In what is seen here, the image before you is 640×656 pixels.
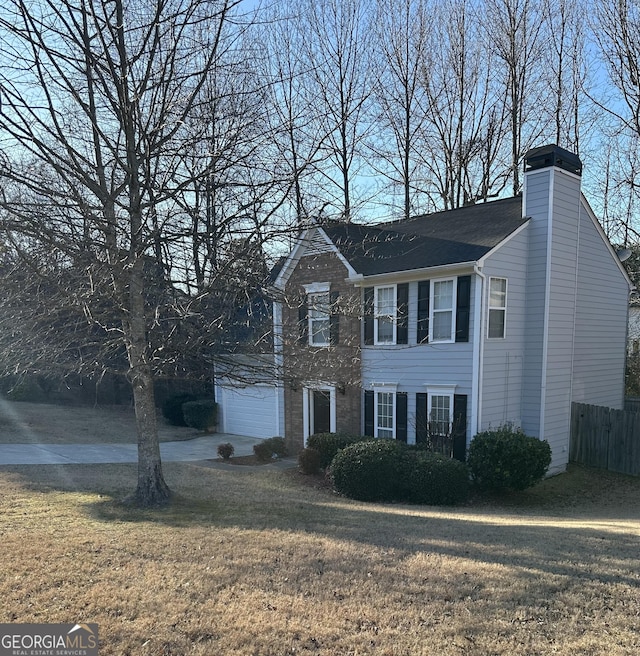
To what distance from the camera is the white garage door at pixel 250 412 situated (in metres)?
18.6

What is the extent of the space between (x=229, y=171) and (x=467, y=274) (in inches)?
256

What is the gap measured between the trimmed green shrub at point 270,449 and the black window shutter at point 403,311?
15.8 ft

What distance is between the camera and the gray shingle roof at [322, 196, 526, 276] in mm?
12961

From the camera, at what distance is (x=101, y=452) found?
15.3 metres

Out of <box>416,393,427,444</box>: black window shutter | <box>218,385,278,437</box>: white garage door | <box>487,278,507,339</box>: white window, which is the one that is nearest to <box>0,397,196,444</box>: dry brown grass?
<box>218,385,278,437</box>: white garage door

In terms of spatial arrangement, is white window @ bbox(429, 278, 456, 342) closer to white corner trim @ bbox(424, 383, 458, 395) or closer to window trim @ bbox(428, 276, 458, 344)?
window trim @ bbox(428, 276, 458, 344)

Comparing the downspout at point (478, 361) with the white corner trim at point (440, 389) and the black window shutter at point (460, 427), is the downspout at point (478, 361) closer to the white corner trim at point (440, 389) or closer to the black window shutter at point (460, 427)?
the black window shutter at point (460, 427)

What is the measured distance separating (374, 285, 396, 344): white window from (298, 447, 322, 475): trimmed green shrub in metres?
3.51

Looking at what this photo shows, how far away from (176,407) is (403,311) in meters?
12.9

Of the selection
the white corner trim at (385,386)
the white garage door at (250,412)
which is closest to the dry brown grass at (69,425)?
the white garage door at (250,412)

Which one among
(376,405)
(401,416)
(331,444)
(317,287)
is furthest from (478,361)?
(317,287)

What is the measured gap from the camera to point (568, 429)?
14695mm

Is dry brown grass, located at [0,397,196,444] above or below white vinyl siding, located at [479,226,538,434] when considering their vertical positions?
below

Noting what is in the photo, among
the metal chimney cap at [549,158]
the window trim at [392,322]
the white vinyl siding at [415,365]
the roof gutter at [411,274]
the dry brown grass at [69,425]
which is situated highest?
the metal chimney cap at [549,158]
